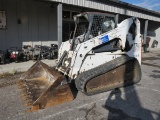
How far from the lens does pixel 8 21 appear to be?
805cm

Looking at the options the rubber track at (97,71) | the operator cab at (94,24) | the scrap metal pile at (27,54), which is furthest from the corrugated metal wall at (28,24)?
the rubber track at (97,71)

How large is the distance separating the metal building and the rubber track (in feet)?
11.0

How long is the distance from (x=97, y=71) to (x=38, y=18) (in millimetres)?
6396

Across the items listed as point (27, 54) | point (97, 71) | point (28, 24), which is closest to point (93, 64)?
point (97, 71)

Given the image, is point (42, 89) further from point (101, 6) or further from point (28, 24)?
point (101, 6)

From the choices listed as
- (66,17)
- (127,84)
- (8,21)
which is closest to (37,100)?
(127,84)

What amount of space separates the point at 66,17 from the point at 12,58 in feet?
15.0

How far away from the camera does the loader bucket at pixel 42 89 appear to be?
3.29 meters

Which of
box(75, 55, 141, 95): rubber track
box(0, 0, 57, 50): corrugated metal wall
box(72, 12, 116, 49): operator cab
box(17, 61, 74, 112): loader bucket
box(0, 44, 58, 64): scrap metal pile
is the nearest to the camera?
box(17, 61, 74, 112): loader bucket

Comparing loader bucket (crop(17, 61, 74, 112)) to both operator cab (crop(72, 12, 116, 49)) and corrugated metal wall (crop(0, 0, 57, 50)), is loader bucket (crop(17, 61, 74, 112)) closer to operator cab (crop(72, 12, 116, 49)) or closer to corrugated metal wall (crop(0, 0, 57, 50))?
operator cab (crop(72, 12, 116, 49))

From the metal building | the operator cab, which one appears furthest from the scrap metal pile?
the operator cab

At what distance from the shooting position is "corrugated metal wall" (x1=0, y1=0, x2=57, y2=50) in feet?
26.4

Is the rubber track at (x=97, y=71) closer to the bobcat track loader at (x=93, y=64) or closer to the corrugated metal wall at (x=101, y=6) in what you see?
the bobcat track loader at (x=93, y=64)

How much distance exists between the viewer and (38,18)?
9.08m
